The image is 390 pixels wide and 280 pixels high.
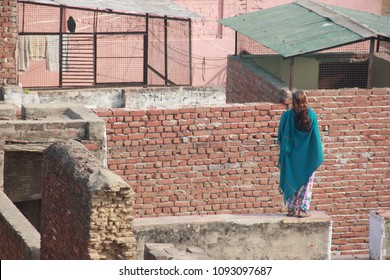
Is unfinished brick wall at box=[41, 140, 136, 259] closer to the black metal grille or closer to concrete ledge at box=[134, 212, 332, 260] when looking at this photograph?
concrete ledge at box=[134, 212, 332, 260]

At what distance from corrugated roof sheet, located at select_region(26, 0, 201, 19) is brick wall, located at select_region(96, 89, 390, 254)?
16.9 feet

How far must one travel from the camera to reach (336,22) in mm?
14930

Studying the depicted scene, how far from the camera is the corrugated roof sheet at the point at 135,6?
724 inches

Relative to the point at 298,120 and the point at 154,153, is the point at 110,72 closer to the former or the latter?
the point at 154,153

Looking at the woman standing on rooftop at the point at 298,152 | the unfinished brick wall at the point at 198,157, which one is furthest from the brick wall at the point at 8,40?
the woman standing on rooftop at the point at 298,152

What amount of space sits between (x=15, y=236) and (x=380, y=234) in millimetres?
3551

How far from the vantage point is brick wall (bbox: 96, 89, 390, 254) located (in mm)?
13477

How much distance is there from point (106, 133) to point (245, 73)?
3.43 metres

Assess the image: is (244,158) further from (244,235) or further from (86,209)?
(86,209)

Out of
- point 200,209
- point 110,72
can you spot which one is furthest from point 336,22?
point 110,72

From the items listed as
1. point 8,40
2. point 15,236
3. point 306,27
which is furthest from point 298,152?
point 8,40

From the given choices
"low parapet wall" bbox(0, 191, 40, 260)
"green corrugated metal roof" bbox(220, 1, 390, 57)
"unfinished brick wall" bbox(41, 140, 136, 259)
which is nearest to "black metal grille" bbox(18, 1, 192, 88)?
"green corrugated metal roof" bbox(220, 1, 390, 57)

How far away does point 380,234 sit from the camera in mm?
12102

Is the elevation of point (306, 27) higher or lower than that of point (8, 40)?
higher
